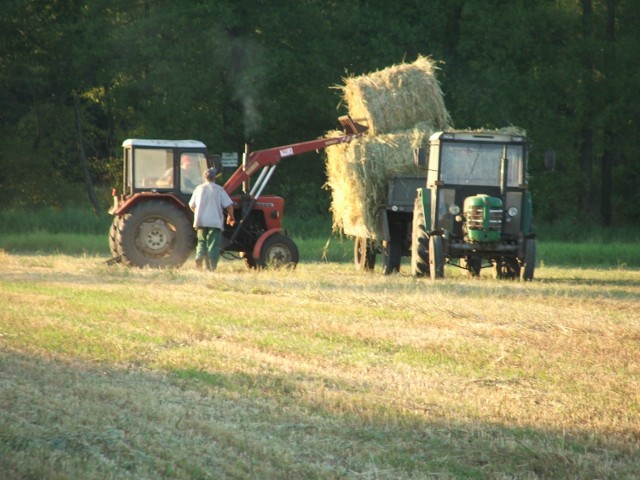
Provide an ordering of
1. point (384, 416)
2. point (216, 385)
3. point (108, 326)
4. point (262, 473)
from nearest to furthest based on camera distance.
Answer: point (262, 473), point (384, 416), point (216, 385), point (108, 326)

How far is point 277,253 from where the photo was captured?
64.8ft

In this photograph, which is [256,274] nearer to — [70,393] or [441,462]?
[70,393]

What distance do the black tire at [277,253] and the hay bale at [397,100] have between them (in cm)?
240

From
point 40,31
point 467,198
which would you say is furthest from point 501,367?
point 40,31

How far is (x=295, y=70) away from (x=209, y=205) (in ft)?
55.3

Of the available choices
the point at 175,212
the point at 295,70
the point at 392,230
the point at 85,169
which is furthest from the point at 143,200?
the point at 85,169

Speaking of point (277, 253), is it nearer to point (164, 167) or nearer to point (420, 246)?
point (164, 167)

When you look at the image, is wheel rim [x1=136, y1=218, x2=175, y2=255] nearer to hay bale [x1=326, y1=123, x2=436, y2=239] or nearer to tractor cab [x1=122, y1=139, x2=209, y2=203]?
tractor cab [x1=122, y1=139, x2=209, y2=203]

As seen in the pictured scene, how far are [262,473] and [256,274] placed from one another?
12.1 m

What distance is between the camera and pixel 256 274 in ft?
60.0

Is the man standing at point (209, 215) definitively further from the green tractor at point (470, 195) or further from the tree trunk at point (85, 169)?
the tree trunk at point (85, 169)

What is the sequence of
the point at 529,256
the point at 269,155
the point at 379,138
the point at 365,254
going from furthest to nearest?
the point at 269,155 → the point at 365,254 → the point at 379,138 → the point at 529,256

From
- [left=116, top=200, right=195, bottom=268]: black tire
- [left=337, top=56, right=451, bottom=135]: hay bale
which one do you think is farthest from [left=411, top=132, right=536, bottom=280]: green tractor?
[left=116, top=200, right=195, bottom=268]: black tire

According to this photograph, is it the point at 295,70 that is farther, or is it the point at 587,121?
the point at 587,121
